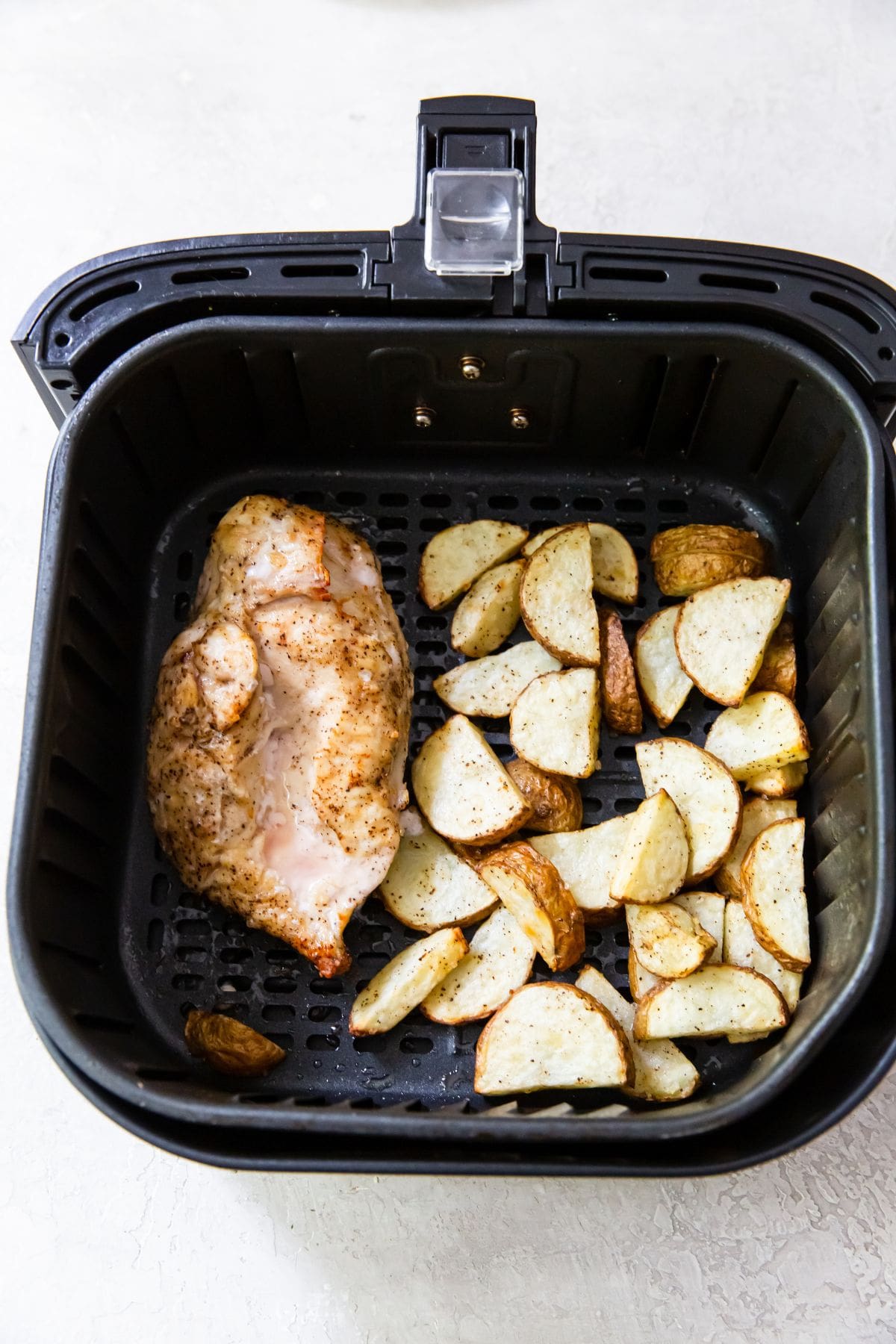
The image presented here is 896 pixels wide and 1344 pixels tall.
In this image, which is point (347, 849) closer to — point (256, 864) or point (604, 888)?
point (256, 864)

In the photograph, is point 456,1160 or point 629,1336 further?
point 629,1336

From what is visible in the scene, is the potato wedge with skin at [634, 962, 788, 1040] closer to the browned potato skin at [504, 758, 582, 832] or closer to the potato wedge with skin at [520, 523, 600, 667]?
the browned potato skin at [504, 758, 582, 832]

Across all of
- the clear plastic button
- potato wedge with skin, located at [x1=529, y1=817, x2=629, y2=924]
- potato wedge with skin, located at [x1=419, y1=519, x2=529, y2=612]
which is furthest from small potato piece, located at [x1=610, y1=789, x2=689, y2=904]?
the clear plastic button

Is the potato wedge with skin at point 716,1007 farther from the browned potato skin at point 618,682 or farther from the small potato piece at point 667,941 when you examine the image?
the browned potato skin at point 618,682

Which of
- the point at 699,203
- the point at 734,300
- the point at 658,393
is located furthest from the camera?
the point at 699,203

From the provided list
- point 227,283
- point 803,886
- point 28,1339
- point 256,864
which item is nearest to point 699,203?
point 227,283

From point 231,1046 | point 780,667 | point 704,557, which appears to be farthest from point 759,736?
point 231,1046

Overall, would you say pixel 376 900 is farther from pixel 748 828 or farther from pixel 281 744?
pixel 748 828
